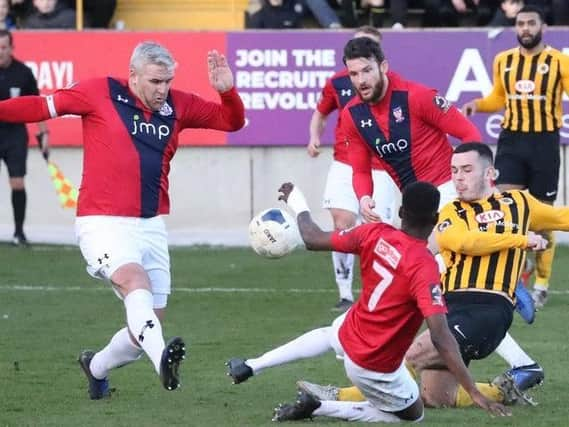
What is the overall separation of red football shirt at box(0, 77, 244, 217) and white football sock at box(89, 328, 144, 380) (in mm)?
711

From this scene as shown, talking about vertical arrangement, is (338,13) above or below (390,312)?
above

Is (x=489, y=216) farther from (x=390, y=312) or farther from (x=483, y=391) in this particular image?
(x=390, y=312)

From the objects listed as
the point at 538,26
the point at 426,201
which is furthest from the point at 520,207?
the point at 538,26

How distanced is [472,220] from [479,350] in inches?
28.8

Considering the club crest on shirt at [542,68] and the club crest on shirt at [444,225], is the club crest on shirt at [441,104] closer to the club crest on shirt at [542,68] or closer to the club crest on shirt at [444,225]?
the club crest on shirt at [444,225]

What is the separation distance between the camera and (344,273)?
1313 cm

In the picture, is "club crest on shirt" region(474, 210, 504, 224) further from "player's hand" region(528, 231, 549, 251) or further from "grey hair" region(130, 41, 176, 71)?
"grey hair" region(130, 41, 176, 71)

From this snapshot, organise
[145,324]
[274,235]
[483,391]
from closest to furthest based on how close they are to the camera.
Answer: [274,235]
[145,324]
[483,391]

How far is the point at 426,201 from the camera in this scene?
304 inches

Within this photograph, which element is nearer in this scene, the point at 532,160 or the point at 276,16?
the point at 532,160

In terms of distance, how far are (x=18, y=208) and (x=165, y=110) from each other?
7948 mm

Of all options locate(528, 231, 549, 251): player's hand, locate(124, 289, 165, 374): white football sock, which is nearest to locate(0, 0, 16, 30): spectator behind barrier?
locate(124, 289, 165, 374): white football sock

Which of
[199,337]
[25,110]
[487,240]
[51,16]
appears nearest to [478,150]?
[487,240]

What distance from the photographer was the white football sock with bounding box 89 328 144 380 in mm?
9031
